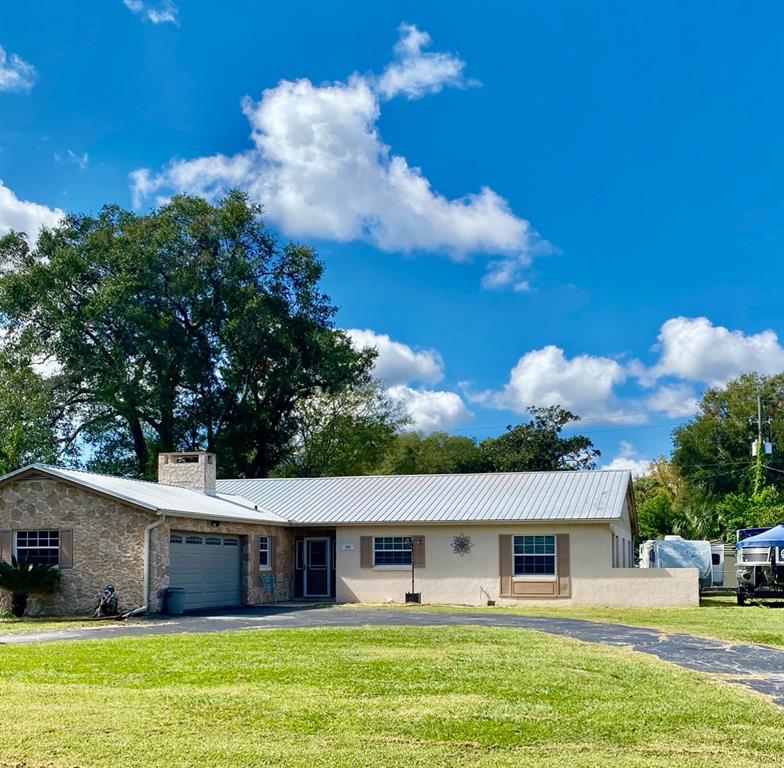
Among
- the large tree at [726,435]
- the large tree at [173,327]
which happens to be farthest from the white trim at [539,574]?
the large tree at [726,435]

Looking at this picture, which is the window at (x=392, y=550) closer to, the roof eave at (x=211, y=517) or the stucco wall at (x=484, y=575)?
the stucco wall at (x=484, y=575)

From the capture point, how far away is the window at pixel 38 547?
23.6m

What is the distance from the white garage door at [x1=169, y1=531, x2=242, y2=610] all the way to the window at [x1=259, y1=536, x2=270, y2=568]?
1261 millimetres

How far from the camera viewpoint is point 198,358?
139 feet

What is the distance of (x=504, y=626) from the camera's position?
18875mm

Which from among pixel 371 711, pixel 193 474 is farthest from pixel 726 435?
pixel 371 711

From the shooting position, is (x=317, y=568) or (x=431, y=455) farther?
(x=431, y=455)

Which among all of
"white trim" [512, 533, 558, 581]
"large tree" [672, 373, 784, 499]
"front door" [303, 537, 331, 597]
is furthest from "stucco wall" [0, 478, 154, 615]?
"large tree" [672, 373, 784, 499]

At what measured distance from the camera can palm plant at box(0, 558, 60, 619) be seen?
22.5 m

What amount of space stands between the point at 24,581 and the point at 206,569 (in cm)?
443

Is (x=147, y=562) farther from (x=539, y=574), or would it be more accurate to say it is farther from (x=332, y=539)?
(x=539, y=574)

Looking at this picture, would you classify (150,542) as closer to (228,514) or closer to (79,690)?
(228,514)

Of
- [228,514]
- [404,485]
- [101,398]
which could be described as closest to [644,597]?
[404,485]

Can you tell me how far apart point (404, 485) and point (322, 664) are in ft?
64.9
